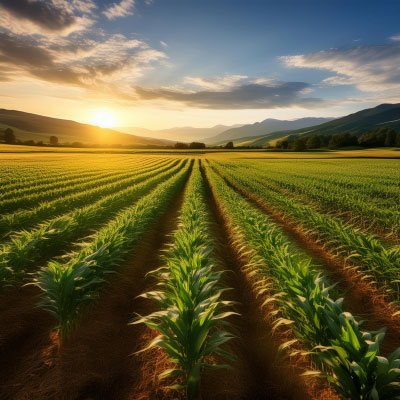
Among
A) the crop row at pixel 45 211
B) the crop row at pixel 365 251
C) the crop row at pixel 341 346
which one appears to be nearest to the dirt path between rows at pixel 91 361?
the crop row at pixel 341 346

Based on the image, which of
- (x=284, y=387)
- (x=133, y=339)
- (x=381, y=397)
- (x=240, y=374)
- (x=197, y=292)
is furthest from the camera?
(x=133, y=339)

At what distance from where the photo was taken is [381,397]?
2.40 metres

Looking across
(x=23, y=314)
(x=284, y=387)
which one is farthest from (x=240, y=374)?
(x=23, y=314)

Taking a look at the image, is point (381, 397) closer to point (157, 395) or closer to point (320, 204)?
point (157, 395)

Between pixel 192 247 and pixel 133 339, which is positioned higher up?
pixel 192 247

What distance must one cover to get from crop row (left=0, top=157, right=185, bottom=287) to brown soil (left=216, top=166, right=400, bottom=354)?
7120mm

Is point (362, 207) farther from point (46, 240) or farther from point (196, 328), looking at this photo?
point (46, 240)

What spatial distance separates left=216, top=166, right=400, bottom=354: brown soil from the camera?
14.8 feet

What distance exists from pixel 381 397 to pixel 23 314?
5.71m

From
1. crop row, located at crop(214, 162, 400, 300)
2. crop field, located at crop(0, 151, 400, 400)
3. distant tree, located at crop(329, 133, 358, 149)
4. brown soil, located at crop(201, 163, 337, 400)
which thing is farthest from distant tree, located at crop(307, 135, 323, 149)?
brown soil, located at crop(201, 163, 337, 400)

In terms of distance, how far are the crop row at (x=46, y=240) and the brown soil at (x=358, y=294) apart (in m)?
7.12

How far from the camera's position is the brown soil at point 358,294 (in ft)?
14.8

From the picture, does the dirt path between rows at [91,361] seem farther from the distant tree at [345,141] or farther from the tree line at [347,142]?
the distant tree at [345,141]

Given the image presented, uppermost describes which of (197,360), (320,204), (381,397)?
(381,397)
